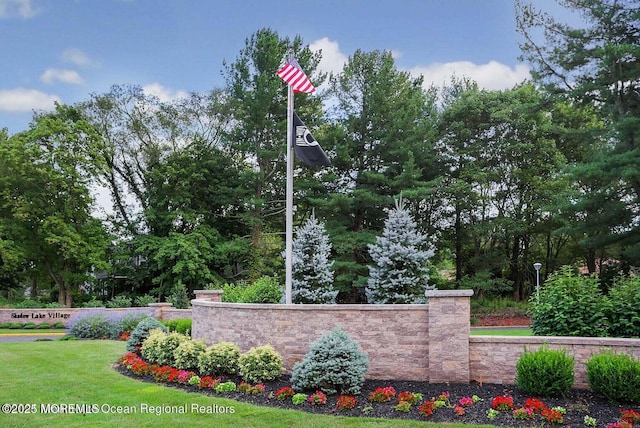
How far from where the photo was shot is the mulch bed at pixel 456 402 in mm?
6371

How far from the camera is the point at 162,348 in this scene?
10359mm

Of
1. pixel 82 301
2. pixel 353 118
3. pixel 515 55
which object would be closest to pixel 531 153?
pixel 515 55

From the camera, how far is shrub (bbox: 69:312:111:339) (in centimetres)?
1733

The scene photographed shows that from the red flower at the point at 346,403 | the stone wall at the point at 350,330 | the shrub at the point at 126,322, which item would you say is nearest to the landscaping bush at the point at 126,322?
the shrub at the point at 126,322

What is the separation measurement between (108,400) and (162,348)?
9.08 ft

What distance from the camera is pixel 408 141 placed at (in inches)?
1013

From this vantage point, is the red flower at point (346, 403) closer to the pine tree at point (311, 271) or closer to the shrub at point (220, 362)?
the shrub at point (220, 362)

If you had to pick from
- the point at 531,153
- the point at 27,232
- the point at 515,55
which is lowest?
the point at 27,232

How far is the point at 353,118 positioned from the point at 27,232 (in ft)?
62.2

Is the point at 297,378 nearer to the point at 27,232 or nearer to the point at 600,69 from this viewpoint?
the point at 600,69

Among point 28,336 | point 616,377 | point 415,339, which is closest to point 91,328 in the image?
point 28,336

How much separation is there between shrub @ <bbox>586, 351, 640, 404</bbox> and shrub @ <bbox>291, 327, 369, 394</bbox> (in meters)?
3.31

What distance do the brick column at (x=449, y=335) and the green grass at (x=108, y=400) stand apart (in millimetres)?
1907

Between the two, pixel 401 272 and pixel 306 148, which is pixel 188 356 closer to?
pixel 306 148
